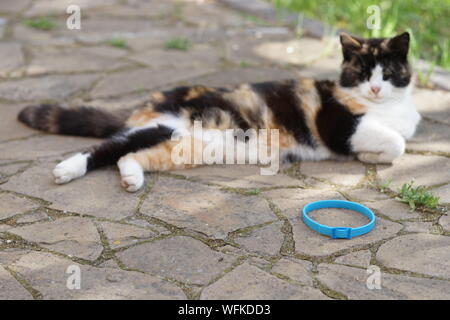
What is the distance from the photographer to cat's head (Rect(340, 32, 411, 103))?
11.8ft

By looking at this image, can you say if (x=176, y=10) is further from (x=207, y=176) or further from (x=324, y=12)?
(x=207, y=176)

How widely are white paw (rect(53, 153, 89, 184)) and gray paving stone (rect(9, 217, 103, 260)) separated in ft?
1.28

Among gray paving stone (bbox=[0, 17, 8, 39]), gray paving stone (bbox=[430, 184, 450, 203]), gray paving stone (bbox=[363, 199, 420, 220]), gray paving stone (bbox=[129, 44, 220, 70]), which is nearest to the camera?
gray paving stone (bbox=[363, 199, 420, 220])

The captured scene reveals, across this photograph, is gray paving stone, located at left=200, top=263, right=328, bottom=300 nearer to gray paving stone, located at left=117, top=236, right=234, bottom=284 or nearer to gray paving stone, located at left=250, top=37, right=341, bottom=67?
gray paving stone, located at left=117, top=236, right=234, bottom=284

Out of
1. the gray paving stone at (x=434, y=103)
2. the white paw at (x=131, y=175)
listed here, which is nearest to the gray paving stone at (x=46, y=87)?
the white paw at (x=131, y=175)

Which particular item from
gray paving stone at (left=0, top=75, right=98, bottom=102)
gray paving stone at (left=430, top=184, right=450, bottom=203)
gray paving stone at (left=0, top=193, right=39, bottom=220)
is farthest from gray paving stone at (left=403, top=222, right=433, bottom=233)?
gray paving stone at (left=0, top=75, right=98, bottom=102)

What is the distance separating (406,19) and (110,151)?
3.89m

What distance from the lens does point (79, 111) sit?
3828mm

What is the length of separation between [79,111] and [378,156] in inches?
75.8

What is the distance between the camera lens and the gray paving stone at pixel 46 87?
4.59m

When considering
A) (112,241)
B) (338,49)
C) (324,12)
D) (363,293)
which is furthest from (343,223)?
(324,12)

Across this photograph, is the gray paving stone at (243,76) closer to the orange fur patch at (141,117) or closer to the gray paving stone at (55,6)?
the orange fur patch at (141,117)

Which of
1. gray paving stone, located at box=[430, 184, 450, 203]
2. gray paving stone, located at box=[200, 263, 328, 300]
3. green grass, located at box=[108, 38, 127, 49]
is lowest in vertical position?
gray paving stone, located at box=[200, 263, 328, 300]

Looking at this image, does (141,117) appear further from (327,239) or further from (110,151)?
(327,239)
